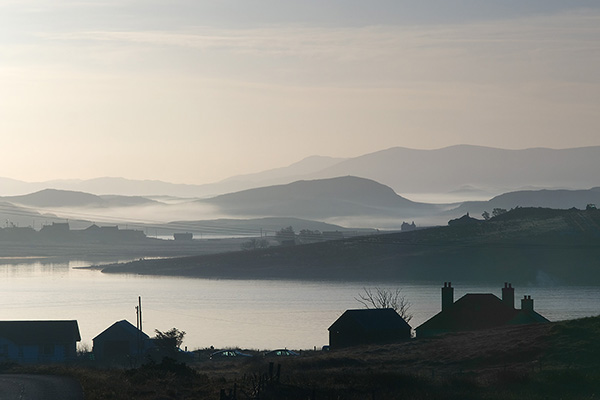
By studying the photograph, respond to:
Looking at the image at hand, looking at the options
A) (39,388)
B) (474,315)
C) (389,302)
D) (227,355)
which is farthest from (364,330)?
(389,302)

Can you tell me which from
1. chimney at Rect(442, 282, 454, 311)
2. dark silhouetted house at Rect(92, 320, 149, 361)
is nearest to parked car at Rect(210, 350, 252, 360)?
dark silhouetted house at Rect(92, 320, 149, 361)

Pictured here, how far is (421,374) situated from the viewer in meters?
45.0

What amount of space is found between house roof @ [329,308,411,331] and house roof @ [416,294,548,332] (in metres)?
1.76

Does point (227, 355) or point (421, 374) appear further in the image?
point (227, 355)

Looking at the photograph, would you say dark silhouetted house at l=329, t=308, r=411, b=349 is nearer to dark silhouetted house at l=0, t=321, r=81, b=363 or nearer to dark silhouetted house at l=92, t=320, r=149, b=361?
dark silhouetted house at l=92, t=320, r=149, b=361

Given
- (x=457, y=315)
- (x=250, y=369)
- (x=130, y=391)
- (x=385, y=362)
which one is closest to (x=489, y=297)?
(x=457, y=315)

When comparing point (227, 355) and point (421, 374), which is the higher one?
point (421, 374)

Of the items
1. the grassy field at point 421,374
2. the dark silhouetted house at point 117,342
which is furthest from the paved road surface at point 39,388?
the dark silhouetted house at point 117,342

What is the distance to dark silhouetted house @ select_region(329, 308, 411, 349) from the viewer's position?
72.9 meters

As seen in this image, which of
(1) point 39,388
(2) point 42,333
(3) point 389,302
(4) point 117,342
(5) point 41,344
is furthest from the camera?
(3) point 389,302

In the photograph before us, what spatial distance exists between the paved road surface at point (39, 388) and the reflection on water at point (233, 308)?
51.4 meters

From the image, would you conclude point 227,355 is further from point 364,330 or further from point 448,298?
point 448,298

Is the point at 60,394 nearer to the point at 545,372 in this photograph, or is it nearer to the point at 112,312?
the point at 545,372

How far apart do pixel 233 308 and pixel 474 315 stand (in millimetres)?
74911
